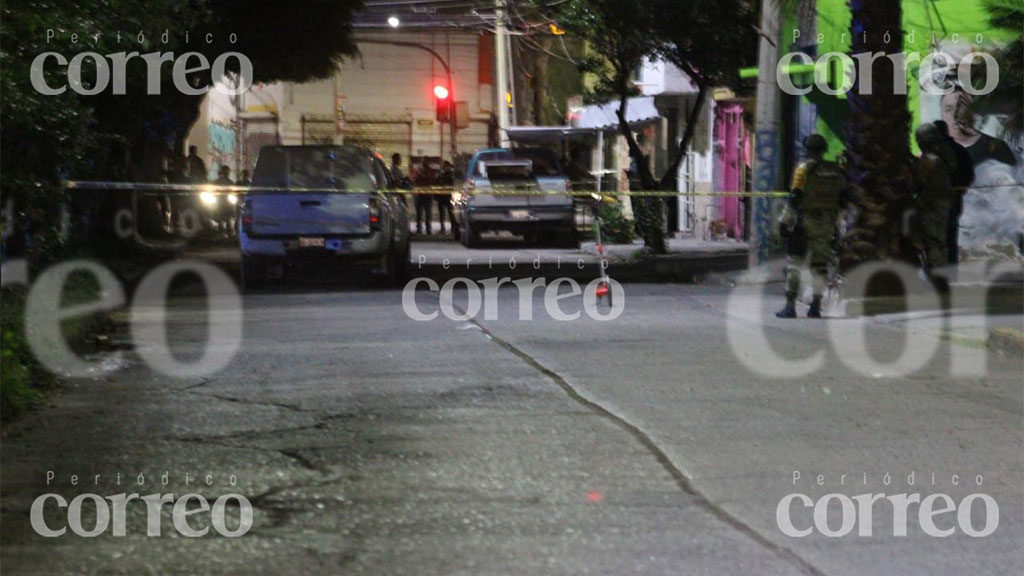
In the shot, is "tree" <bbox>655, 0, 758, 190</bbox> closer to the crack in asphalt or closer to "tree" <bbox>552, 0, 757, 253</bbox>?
"tree" <bbox>552, 0, 757, 253</bbox>

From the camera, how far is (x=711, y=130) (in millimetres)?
34000

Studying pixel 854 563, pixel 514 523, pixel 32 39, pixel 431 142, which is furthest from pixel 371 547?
pixel 431 142

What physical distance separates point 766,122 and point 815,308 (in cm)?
542

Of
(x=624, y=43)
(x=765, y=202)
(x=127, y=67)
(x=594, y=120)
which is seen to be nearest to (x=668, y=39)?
(x=624, y=43)

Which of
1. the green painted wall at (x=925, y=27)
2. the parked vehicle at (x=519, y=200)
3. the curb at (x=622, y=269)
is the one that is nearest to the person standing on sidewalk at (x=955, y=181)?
the green painted wall at (x=925, y=27)

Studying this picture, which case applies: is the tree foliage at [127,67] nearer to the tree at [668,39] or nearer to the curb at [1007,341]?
the tree at [668,39]

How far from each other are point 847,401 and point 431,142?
4713 cm

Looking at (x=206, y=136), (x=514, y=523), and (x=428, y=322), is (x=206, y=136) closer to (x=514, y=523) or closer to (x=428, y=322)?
(x=428, y=322)

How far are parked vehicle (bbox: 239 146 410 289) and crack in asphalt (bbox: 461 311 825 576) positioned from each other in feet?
21.7

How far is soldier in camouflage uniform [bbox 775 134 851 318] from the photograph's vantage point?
1465cm

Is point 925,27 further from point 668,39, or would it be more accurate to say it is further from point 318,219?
point 318,219

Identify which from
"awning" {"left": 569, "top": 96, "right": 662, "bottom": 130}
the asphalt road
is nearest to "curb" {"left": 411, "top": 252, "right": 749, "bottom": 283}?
the asphalt road

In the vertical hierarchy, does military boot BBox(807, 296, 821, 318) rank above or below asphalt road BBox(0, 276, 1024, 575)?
above

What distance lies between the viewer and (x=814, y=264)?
1470 centimetres
